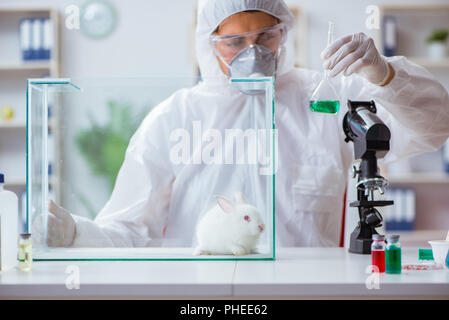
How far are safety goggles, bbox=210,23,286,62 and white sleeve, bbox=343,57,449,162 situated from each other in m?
0.29

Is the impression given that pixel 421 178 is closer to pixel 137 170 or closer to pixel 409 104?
pixel 409 104

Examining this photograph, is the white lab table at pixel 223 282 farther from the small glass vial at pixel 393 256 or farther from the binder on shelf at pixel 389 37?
the binder on shelf at pixel 389 37

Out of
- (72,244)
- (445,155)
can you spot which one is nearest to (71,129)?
(72,244)

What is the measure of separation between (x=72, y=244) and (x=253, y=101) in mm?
601

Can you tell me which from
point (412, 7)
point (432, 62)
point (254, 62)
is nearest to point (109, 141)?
point (254, 62)

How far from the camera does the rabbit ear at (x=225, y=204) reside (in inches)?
47.3

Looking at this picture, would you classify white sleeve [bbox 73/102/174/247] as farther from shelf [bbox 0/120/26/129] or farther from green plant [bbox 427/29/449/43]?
green plant [bbox 427/29/449/43]

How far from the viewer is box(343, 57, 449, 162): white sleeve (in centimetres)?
154

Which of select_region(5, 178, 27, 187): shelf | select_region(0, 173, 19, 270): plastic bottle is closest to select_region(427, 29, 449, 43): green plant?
select_region(5, 178, 27, 187): shelf

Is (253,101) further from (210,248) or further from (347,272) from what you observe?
(347,272)

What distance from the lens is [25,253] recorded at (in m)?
1.09

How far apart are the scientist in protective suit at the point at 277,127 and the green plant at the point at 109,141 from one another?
0.03 m

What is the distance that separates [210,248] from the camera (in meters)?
1.20

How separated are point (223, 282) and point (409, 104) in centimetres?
95
